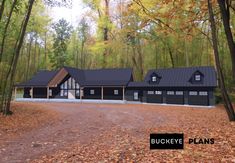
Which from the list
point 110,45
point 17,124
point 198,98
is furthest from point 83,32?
point 17,124

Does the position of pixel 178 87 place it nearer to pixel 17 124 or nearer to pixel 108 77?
pixel 108 77

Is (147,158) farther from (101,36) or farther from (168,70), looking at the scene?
(101,36)

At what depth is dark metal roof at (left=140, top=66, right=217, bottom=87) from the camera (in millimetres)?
31167

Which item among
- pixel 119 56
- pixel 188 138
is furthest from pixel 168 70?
pixel 188 138

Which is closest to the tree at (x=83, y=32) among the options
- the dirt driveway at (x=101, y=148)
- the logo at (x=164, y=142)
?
the dirt driveway at (x=101, y=148)

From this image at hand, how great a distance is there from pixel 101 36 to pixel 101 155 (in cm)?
3968

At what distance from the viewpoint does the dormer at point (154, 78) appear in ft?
116

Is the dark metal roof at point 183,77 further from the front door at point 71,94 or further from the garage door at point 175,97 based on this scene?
the front door at point 71,94

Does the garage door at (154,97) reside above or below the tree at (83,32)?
below

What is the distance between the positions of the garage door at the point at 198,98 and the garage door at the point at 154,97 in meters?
4.36

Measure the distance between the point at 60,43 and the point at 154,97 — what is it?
31.9 meters

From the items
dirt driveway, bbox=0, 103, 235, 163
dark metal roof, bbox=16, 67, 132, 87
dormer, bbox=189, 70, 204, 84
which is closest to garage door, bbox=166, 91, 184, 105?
dormer, bbox=189, 70, 204, 84

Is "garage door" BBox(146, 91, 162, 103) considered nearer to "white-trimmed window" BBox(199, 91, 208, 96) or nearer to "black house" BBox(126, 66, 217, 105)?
"black house" BBox(126, 66, 217, 105)

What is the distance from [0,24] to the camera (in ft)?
59.6
